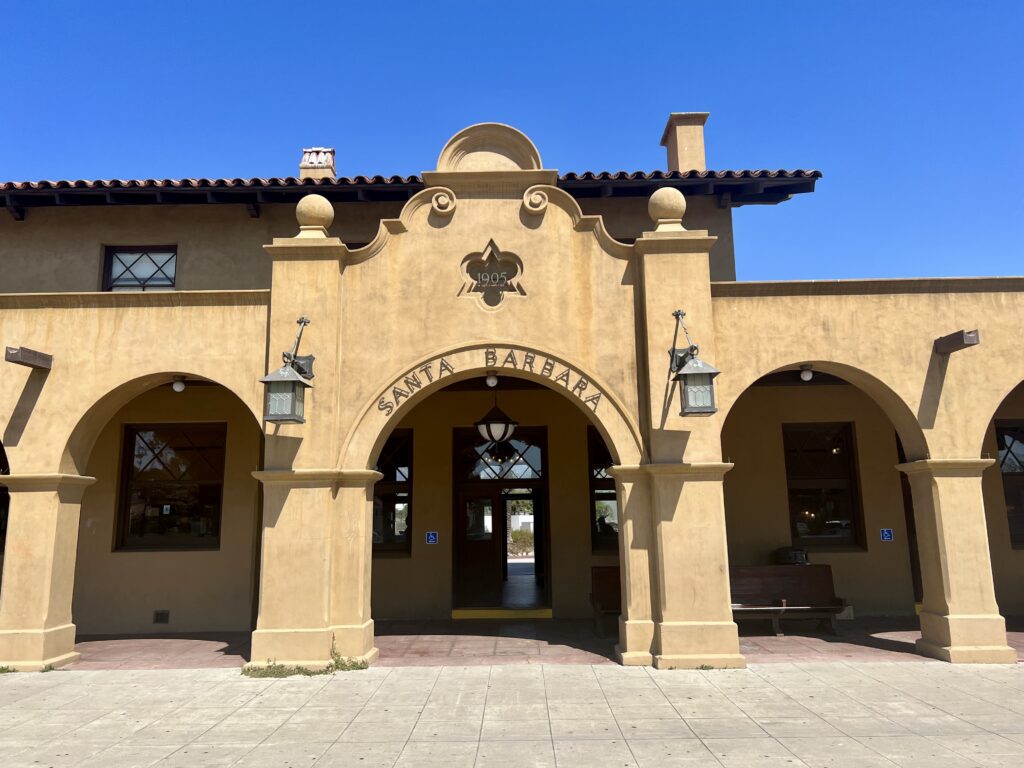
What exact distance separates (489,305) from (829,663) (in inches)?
237

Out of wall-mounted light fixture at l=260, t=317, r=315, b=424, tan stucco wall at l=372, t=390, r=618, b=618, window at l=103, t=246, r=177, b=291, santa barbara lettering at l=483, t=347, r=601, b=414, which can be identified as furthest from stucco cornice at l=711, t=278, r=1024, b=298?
window at l=103, t=246, r=177, b=291

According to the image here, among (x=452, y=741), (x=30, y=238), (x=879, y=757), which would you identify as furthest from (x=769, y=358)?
(x=30, y=238)

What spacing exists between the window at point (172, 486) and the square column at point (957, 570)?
1045 centimetres

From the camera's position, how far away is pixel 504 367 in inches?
345

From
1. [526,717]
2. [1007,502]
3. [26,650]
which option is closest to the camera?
[526,717]

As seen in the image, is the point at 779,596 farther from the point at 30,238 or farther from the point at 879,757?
the point at 30,238

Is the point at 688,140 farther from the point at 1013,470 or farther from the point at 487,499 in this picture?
the point at 1013,470

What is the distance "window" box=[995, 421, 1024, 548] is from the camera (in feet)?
37.8

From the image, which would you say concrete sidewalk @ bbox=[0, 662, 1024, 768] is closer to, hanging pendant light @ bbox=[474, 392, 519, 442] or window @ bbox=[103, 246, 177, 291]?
hanging pendant light @ bbox=[474, 392, 519, 442]

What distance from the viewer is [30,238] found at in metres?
11.7

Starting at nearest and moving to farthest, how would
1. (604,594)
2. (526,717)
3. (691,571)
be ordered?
(526,717) < (691,571) < (604,594)

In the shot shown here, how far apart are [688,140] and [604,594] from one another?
828 cm

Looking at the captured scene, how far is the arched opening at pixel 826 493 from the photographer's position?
1134cm

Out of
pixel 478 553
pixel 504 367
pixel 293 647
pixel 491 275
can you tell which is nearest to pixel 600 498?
pixel 478 553
